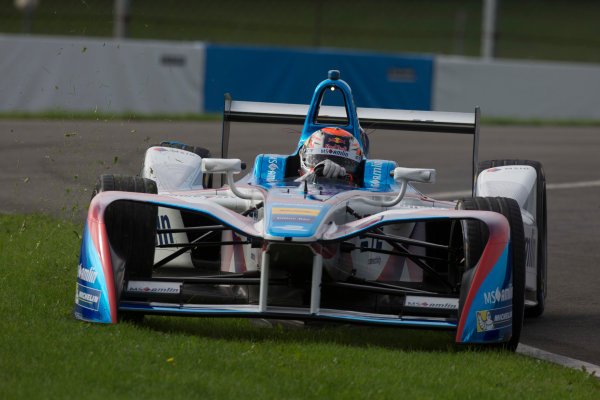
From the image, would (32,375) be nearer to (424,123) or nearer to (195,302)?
(195,302)

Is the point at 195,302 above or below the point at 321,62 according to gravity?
below

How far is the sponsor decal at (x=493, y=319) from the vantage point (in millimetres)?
5855

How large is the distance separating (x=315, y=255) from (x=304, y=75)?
50.5 feet

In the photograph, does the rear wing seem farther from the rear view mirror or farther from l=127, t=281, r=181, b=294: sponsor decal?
l=127, t=281, r=181, b=294: sponsor decal

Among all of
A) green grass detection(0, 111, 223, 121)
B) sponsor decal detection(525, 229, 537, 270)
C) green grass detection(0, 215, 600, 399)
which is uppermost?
green grass detection(0, 111, 223, 121)

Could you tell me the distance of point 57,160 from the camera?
14.3 meters

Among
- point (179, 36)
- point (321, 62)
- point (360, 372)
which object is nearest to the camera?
point (360, 372)

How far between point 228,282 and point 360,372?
46.1 inches

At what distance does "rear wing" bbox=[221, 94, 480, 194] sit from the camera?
8672 millimetres

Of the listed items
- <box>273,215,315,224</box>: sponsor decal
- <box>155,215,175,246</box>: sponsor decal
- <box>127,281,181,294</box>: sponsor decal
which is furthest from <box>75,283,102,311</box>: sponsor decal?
<box>155,215,175,246</box>: sponsor decal

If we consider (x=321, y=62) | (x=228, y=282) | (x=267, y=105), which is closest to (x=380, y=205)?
(x=228, y=282)

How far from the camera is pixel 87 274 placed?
5992 millimetres

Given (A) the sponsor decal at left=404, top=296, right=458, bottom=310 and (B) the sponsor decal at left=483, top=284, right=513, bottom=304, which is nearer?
(B) the sponsor decal at left=483, top=284, right=513, bottom=304

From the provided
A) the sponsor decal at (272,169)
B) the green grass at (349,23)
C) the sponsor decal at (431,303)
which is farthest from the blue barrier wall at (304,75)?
the sponsor decal at (431,303)
